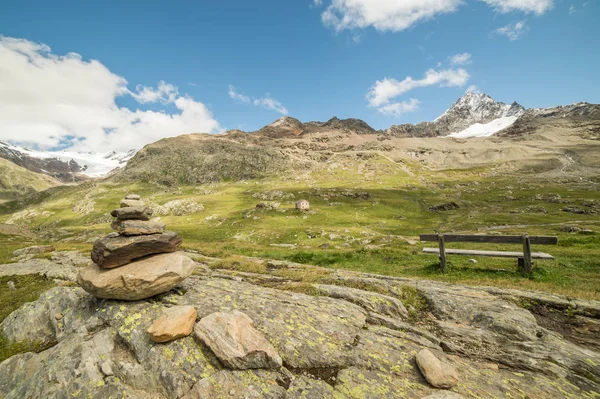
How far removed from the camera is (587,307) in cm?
1322

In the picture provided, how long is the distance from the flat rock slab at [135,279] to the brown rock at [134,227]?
4.62 feet

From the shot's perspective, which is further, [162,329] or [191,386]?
[162,329]

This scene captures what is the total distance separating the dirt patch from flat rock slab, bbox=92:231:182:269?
18617 mm

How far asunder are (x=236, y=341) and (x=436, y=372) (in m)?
6.43

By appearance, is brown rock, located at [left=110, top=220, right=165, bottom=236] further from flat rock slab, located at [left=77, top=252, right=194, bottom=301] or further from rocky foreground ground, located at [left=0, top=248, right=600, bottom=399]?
rocky foreground ground, located at [left=0, top=248, right=600, bottom=399]

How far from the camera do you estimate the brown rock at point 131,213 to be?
12.9 m

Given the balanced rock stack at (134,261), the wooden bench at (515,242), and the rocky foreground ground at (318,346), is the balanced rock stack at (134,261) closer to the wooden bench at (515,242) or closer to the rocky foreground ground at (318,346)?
the rocky foreground ground at (318,346)

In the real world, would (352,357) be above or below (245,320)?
below

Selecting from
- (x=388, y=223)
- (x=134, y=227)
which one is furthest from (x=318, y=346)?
(x=388, y=223)

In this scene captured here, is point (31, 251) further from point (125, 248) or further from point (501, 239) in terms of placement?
point (501, 239)

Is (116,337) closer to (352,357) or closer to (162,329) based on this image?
(162,329)

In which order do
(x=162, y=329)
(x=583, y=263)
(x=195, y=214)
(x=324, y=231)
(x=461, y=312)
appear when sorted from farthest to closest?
(x=195, y=214), (x=324, y=231), (x=583, y=263), (x=461, y=312), (x=162, y=329)

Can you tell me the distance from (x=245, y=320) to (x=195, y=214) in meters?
104

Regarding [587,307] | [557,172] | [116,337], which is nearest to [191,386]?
[116,337]
